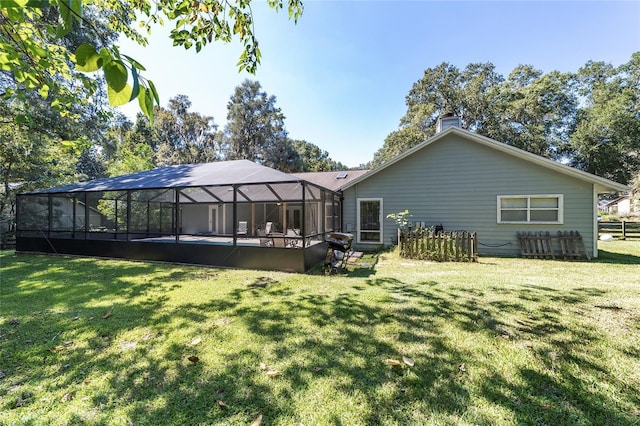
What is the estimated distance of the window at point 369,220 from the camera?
10.9m

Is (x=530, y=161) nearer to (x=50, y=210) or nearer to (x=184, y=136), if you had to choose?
(x=50, y=210)

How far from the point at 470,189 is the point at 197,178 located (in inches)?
374

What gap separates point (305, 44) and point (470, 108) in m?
20.7

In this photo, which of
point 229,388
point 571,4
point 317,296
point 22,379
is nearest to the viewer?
point 229,388

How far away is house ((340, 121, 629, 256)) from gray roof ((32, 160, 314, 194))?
3739 millimetres

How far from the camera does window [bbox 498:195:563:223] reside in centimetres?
893

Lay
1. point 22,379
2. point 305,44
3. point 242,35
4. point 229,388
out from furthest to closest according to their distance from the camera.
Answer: point 305,44 → point 242,35 → point 22,379 → point 229,388

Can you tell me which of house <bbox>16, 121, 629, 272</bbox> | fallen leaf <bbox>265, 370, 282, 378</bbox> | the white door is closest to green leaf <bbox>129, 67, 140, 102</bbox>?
fallen leaf <bbox>265, 370, 282, 378</bbox>

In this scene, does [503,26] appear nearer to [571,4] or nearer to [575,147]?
[571,4]

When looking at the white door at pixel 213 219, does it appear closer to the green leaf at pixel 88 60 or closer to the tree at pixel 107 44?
the tree at pixel 107 44

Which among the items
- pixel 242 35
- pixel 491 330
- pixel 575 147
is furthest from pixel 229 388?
pixel 575 147

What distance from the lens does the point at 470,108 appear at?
22.4 meters

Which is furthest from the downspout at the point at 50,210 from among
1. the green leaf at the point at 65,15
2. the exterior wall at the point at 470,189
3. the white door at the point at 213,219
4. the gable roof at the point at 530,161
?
the green leaf at the point at 65,15

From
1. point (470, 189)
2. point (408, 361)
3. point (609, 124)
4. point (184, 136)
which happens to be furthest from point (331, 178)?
point (609, 124)
